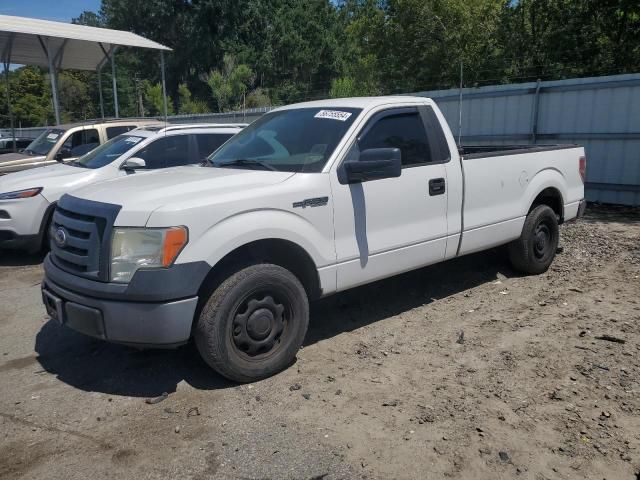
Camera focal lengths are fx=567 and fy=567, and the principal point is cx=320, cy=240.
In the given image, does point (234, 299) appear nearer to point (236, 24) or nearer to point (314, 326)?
point (314, 326)

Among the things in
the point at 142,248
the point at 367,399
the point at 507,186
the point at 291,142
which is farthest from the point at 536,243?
the point at 142,248

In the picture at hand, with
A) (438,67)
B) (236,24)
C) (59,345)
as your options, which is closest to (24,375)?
(59,345)

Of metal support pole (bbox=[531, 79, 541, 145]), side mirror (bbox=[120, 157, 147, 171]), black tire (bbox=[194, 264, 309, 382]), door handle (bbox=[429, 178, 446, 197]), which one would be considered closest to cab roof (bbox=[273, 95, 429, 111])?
door handle (bbox=[429, 178, 446, 197])

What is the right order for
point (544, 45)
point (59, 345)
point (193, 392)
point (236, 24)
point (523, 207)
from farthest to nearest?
point (236, 24) → point (544, 45) → point (523, 207) → point (59, 345) → point (193, 392)

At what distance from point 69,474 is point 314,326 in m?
2.51

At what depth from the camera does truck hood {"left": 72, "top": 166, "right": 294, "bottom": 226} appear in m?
3.60

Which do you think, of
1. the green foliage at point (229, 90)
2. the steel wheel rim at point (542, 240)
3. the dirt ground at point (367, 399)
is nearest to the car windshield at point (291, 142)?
the dirt ground at point (367, 399)

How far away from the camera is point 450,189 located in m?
5.09

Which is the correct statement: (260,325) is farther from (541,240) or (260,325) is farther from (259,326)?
(541,240)

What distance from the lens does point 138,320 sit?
3.51m

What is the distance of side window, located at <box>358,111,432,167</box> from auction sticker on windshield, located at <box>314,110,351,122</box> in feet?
0.73

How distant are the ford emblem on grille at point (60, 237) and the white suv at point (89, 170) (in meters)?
3.27

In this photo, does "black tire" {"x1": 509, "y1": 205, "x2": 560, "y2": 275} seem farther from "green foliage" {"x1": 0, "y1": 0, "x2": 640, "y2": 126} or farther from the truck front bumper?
"green foliage" {"x1": 0, "y1": 0, "x2": 640, "y2": 126}

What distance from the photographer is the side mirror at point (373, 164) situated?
13.8ft
